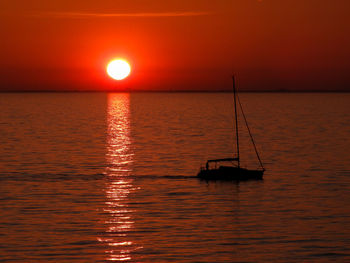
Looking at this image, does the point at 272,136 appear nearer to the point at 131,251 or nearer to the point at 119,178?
the point at 119,178

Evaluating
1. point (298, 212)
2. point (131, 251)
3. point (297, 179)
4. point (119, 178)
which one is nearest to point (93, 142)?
point (119, 178)

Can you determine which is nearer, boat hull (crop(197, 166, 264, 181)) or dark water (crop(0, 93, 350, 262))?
dark water (crop(0, 93, 350, 262))

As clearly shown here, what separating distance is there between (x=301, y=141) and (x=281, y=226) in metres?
81.5

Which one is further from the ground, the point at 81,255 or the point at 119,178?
the point at 119,178

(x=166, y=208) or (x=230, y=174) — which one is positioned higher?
(x=230, y=174)

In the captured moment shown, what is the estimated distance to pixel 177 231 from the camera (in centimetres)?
4606

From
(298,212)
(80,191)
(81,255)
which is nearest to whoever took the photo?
(81,255)

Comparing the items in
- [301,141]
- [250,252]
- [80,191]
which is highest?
[301,141]

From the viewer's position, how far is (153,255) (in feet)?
131

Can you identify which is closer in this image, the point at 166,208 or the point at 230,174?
the point at 166,208

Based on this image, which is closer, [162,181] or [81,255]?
[81,255]

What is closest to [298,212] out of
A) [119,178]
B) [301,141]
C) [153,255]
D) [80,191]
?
[153,255]

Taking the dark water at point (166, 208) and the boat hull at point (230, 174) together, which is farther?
the boat hull at point (230, 174)

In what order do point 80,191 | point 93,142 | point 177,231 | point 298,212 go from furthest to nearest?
point 93,142, point 80,191, point 298,212, point 177,231
